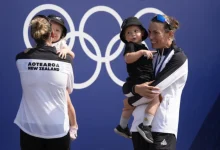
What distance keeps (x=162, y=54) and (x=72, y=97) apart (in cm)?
161

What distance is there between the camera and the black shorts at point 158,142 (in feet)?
11.4

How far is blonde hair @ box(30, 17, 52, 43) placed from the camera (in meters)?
3.40

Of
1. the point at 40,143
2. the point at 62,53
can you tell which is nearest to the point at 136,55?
the point at 62,53

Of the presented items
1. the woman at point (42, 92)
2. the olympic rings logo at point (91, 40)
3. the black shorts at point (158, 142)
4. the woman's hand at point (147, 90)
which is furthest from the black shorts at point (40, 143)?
the olympic rings logo at point (91, 40)

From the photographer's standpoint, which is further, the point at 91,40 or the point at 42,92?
the point at 91,40

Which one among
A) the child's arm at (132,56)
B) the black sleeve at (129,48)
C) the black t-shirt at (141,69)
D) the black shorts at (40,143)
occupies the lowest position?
the black shorts at (40,143)

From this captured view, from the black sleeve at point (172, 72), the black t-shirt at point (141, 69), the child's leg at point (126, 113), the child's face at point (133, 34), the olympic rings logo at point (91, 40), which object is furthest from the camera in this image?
the olympic rings logo at point (91, 40)

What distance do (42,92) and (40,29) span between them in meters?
0.44

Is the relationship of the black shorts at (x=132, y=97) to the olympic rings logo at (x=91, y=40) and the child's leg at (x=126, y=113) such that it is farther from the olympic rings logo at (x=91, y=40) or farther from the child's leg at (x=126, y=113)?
the olympic rings logo at (x=91, y=40)

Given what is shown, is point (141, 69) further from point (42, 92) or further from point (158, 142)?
point (42, 92)

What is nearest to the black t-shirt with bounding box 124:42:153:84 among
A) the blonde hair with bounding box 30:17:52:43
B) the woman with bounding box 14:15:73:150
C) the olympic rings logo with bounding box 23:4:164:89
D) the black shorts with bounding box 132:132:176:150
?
the black shorts with bounding box 132:132:176:150

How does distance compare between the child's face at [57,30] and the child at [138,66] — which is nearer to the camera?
the child at [138,66]

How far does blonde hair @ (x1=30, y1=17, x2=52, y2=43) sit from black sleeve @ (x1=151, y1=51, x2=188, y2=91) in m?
0.84

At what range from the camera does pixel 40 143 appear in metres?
3.44
